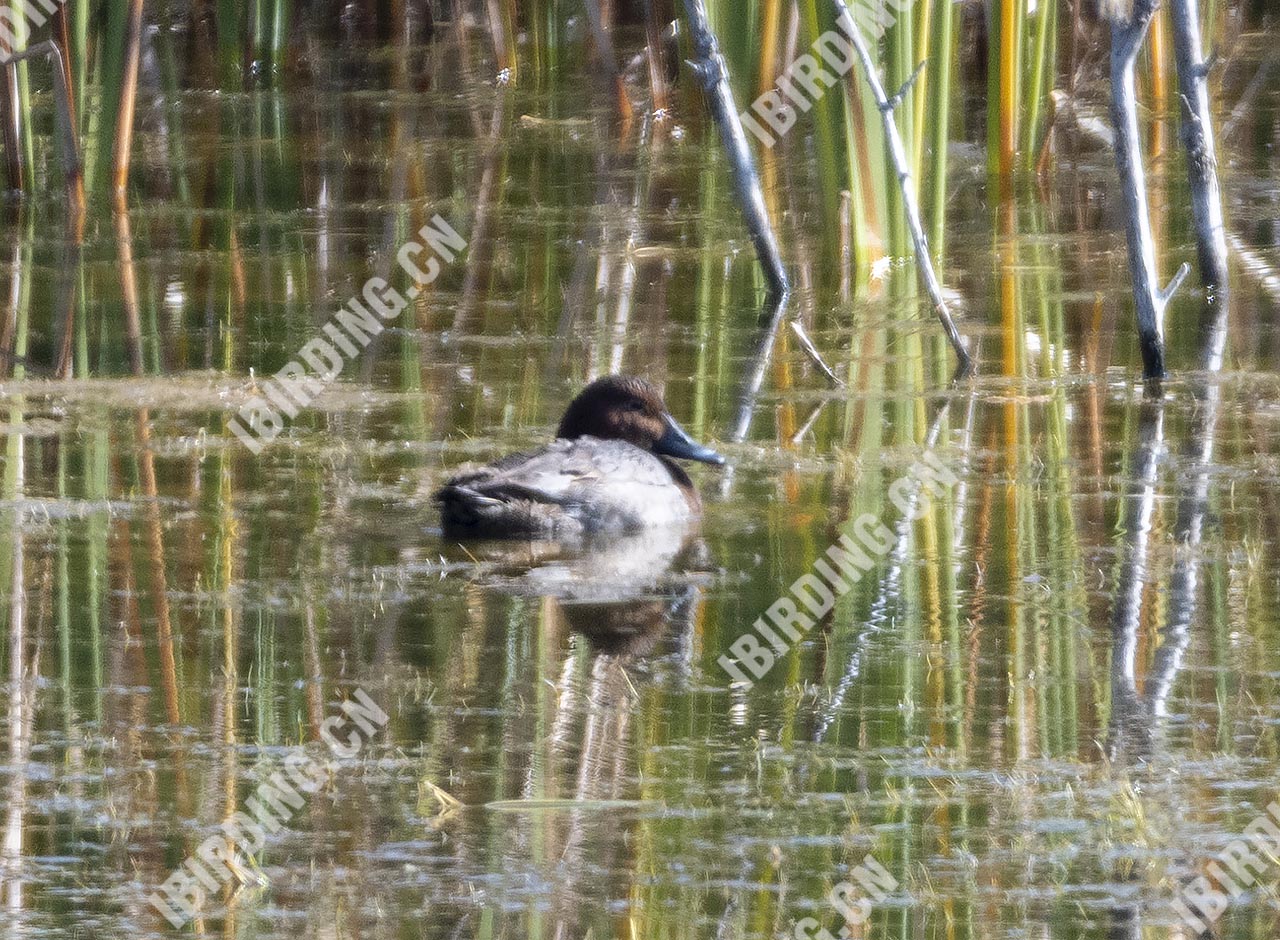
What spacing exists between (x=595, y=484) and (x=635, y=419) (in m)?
0.65

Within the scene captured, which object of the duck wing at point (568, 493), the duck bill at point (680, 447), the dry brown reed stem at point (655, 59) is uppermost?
the dry brown reed stem at point (655, 59)

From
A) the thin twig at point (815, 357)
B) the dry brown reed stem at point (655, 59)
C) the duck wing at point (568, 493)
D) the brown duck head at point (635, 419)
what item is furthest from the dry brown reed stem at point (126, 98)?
the duck wing at point (568, 493)

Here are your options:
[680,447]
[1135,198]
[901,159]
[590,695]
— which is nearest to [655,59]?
[901,159]

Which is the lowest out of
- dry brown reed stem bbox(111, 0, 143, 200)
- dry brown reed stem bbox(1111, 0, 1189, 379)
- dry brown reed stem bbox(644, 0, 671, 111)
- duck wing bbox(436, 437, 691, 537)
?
duck wing bbox(436, 437, 691, 537)

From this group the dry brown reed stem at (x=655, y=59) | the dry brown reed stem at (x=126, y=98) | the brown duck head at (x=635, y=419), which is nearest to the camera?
the brown duck head at (x=635, y=419)

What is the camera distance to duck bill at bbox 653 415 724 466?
8359 mm

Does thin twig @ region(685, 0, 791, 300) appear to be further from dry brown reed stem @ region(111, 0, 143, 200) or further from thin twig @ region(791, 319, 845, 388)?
dry brown reed stem @ region(111, 0, 143, 200)

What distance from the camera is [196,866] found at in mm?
4746

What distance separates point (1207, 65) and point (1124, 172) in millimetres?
1018

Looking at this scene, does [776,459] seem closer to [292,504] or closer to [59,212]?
[292,504]

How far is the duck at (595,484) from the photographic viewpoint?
24.8ft

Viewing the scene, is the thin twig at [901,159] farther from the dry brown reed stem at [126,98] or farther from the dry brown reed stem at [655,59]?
the dry brown reed stem at [655,59]
